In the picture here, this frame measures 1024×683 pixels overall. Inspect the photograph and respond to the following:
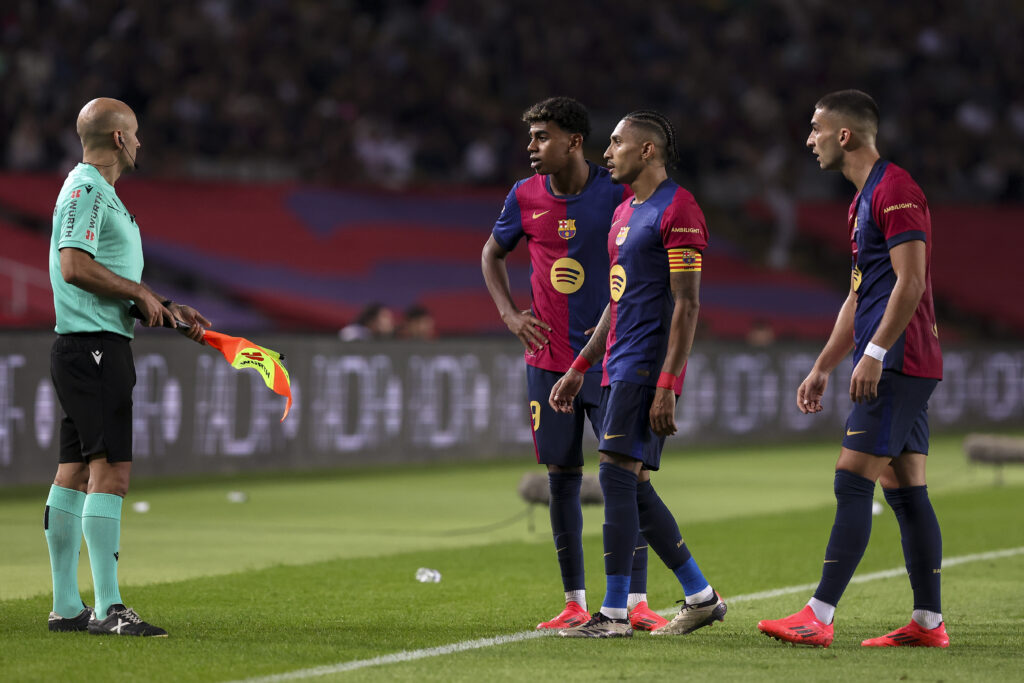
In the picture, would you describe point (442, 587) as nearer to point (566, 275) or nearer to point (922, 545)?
point (566, 275)

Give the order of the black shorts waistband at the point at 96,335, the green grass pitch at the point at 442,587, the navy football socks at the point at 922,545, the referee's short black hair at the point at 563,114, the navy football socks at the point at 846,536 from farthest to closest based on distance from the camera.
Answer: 1. the referee's short black hair at the point at 563,114
2. the black shorts waistband at the point at 96,335
3. the navy football socks at the point at 922,545
4. the navy football socks at the point at 846,536
5. the green grass pitch at the point at 442,587

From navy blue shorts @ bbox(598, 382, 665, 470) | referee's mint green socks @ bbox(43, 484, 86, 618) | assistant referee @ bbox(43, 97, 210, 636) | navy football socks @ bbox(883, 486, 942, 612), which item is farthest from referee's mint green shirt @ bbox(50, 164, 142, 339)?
navy football socks @ bbox(883, 486, 942, 612)

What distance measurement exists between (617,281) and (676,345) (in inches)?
17.9

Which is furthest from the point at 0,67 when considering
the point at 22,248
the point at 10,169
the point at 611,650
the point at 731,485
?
the point at 611,650

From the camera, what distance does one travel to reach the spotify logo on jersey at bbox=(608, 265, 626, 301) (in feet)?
23.1

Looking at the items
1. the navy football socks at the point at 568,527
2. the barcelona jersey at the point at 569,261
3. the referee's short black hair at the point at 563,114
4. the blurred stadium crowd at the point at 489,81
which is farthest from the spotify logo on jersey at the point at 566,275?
the blurred stadium crowd at the point at 489,81

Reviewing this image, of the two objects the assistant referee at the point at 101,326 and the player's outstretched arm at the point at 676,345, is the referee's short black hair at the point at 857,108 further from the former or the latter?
the assistant referee at the point at 101,326

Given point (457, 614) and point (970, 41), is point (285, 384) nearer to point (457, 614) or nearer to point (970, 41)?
point (457, 614)

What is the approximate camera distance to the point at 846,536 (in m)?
6.78

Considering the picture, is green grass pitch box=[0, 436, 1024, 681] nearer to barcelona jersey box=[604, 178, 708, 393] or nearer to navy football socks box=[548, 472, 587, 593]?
navy football socks box=[548, 472, 587, 593]

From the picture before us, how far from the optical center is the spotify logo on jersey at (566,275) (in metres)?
7.47

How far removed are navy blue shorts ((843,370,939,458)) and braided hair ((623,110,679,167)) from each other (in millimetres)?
1358

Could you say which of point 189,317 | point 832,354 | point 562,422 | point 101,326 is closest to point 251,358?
point 189,317

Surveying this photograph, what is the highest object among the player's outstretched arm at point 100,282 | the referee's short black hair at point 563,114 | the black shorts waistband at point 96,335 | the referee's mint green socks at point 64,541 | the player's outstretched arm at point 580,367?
the referee's short black hair at point 563,114
